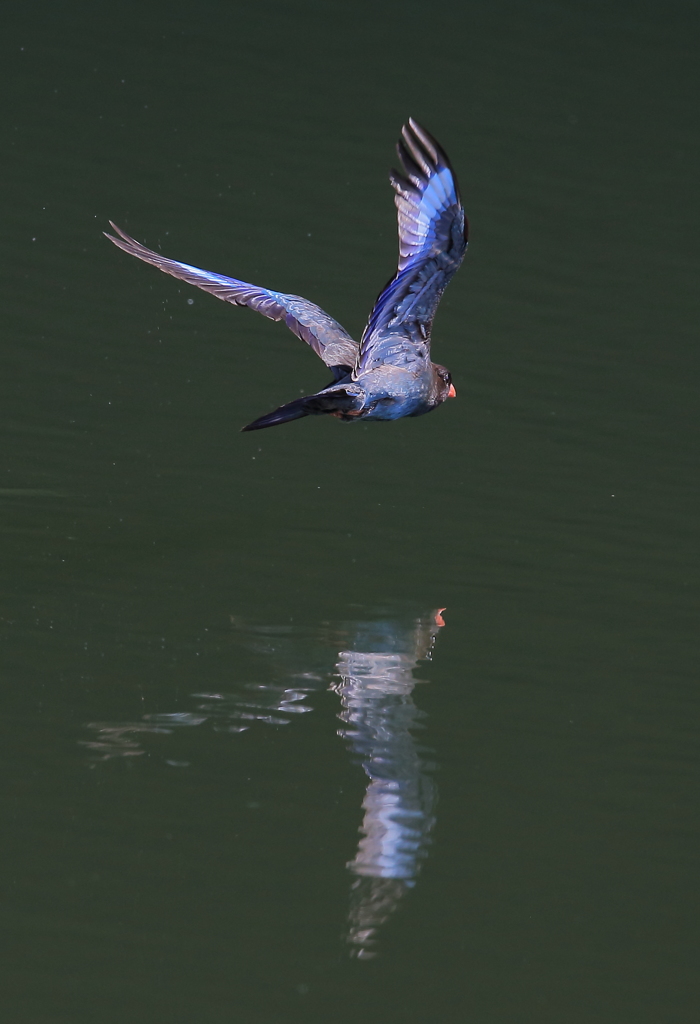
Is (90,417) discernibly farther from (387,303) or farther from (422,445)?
(387,303)

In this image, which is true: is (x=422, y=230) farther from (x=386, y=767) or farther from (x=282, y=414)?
(x=386, y=767)

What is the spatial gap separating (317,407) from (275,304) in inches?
56.1

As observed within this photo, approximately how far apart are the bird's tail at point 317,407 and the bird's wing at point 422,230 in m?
0.42

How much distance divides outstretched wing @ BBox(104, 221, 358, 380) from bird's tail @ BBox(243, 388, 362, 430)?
2.42ft

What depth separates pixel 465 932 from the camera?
5867mm

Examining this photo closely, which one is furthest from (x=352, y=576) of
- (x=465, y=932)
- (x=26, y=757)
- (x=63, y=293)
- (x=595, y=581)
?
(x=63, y=293)

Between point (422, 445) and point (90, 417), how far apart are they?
238 cm

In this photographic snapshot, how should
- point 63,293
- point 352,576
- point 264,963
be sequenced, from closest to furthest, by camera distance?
1. point 264,963
2. point 352,576
3. point 63,293

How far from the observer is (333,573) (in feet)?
30.8

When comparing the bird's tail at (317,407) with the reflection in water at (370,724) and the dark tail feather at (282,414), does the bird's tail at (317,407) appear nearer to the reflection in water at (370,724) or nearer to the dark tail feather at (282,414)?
the dark tail feather at (282,414)

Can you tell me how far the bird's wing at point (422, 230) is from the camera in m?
7.72

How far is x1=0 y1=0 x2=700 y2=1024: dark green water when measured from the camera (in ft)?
19.1

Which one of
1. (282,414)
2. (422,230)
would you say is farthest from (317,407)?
(422,230)

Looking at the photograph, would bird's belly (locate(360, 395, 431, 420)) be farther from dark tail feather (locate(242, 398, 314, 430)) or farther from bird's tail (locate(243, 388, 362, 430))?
dark tail feather (locate(242, 398, 314, 430))
